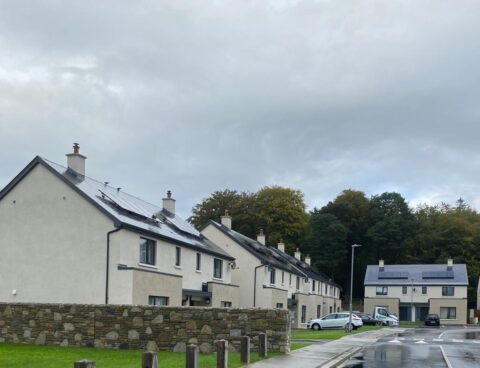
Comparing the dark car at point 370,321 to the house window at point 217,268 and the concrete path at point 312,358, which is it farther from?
the concrete path at point 312,358

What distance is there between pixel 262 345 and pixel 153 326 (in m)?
4.11

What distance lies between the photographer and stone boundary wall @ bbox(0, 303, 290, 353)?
780 inches

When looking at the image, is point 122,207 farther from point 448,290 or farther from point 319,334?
point 448,290

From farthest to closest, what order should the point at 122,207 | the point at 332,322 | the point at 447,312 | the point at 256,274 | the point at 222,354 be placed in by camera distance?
1. the point at 447,312
2. the point at 332,322
3. the point at 256,274
4. the point at 122,207
5. the point at 222,354

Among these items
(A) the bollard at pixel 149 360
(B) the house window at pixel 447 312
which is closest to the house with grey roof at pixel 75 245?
(A) the bollard at pixel 149 360

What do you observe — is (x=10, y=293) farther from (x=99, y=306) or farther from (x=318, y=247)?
(x=318, y=247)

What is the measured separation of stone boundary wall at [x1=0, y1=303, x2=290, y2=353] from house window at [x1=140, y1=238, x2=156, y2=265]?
8171 mm

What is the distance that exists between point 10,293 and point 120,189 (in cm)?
942

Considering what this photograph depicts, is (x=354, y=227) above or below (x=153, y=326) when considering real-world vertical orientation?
above

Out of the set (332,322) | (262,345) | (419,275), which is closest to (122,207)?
(262,345)

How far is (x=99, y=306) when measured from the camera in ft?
68.6

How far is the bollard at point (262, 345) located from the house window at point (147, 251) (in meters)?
12.1

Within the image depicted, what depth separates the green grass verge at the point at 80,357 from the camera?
1571cm

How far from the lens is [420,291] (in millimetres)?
78875
